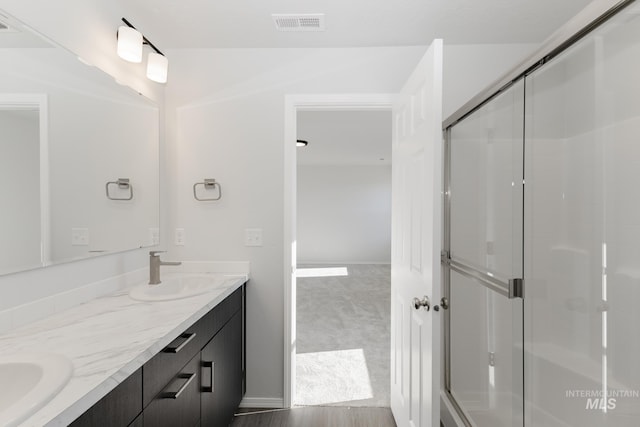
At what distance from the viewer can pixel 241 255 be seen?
2238mm

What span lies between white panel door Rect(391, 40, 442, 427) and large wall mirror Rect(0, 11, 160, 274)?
1.57 meters

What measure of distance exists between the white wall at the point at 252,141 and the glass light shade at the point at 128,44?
1.64 ft

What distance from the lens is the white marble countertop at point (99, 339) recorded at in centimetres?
75

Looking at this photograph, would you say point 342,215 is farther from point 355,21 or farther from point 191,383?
point 191,383

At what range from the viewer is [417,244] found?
1652mm

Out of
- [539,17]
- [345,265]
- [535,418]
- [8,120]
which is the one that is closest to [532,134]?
[539,17]

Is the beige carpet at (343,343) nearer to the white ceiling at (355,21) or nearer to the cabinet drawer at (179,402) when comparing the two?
the cabinet drawer at (179,402)

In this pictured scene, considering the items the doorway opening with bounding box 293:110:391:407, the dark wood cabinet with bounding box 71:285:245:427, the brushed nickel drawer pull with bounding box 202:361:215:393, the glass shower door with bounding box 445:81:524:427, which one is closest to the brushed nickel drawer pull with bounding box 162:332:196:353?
the dark wood cabinet with bounding box 71:285:245:427

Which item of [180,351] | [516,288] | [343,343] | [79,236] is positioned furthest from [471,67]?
[343,343]

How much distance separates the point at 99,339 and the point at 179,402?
40cm

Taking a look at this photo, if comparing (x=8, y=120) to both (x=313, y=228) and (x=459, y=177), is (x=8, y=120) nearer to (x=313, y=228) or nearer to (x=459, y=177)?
(x=459, y=177)

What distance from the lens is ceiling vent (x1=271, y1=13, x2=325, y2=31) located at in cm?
186

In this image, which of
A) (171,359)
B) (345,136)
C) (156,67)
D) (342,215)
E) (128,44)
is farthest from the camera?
(342,215)

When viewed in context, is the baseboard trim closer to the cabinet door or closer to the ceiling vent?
the cabinet door
